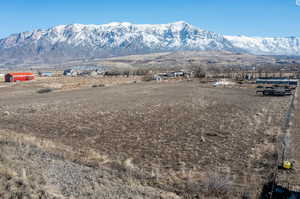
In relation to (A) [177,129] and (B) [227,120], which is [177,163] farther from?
(B) [227,120]

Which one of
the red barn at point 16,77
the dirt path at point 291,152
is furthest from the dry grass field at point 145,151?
the red barn at point 16,77

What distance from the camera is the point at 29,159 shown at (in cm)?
1180

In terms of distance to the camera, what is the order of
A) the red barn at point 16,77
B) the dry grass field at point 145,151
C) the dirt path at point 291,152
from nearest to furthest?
the dry grass field at point 145,151, the dirt path at point 291,152, the red barn at point 16,77

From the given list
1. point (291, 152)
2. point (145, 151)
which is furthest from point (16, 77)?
point (291, 152)

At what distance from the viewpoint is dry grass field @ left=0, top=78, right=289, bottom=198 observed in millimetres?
9852

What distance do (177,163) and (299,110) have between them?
802 inches

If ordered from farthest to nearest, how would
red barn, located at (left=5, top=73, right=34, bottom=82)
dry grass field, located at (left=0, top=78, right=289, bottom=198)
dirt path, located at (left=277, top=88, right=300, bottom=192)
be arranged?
red barn, located at (left=5, top=73, right=34, bottom=82) → dirt path, located at (left=277, top=88, right=300, bottom=192) → dry grass field, located at (left=0, top=78, right=289, bottom=198)

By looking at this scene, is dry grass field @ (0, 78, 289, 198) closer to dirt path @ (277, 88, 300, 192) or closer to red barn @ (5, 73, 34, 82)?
dirt path @ (277, 88, 300, 192)

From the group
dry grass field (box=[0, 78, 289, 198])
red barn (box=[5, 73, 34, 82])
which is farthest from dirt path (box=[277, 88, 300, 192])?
red barn (box=[5, 73, 34, 82])

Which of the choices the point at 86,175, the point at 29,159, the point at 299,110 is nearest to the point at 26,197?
the point at 86,175

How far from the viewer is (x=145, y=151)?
14.7 metres

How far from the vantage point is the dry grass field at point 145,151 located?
985 centimetres

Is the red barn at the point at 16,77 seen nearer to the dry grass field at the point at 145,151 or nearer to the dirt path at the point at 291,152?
the dry grass field at the point at 145,151

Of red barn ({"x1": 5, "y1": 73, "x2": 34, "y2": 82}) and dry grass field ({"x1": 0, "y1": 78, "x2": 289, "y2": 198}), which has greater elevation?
red barn ({"x1": 5, "y1": 73, "x2": 34, "y2": 82})
